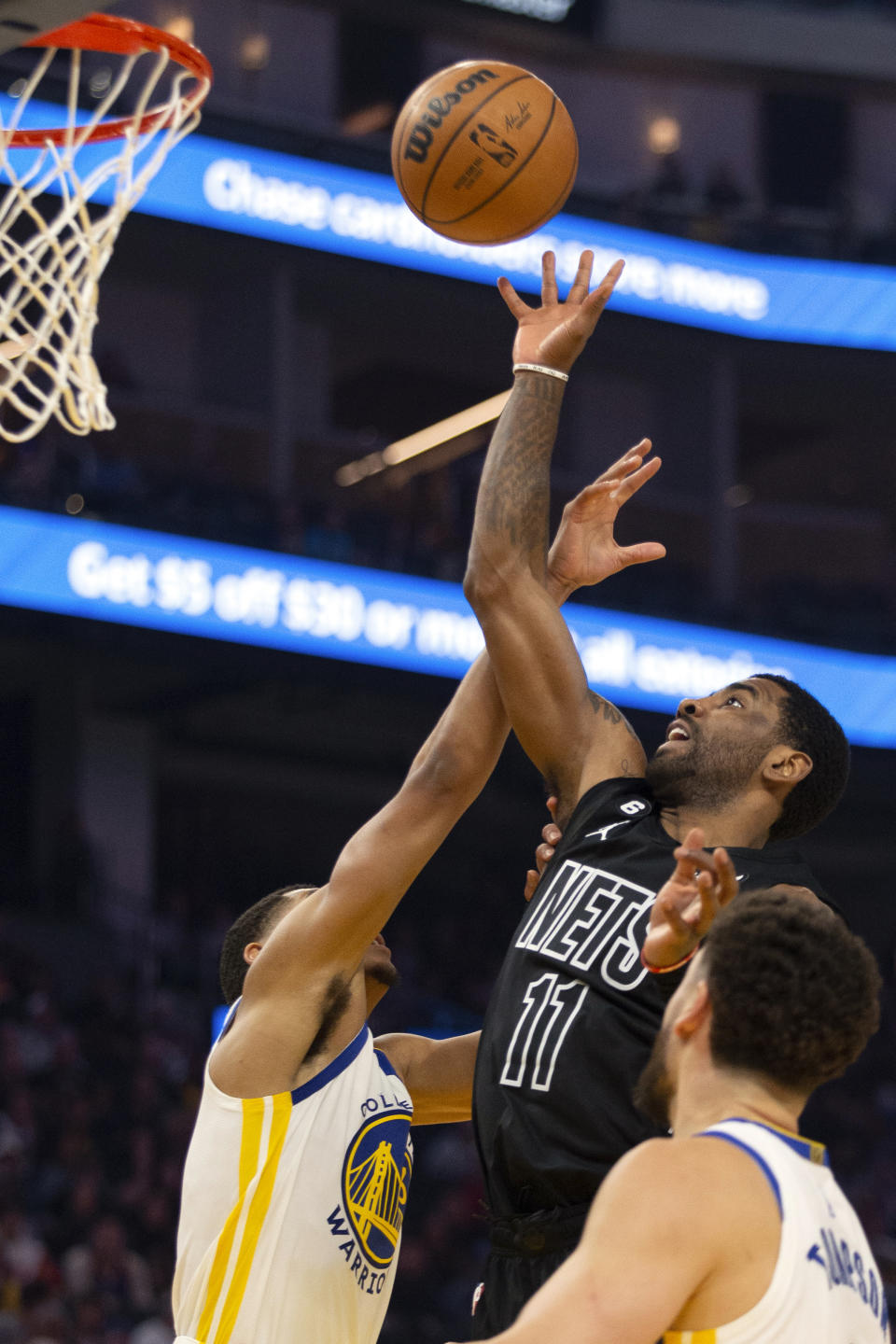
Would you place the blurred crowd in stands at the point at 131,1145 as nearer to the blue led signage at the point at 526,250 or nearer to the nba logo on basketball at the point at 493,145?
the blue led signage at the point at 526,250

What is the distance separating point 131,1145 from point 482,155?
8.15 metres

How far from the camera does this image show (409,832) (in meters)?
3.50

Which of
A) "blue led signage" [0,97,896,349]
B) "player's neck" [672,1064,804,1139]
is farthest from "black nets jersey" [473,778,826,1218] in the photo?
"blue led signage" [0,97,896,349]

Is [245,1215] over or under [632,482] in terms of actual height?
under

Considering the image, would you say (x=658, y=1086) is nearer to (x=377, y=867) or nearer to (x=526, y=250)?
(x=377, y=867)

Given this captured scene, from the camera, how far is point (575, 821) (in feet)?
11.4

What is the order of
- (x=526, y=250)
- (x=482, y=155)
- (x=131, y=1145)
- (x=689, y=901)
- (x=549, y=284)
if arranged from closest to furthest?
1. (x=689, y=901)
2. (x=549, y=284)
3. (x=482, y=155)
4. (x=131, y=1145)
5. (x=526, y=250)

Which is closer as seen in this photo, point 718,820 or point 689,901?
point 689,901

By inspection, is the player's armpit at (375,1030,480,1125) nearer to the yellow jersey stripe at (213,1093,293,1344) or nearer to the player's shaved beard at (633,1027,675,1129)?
the yellow jersey stripe at (213,1093,293,1344)

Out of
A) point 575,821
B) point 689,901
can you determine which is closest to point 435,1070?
point 575,821

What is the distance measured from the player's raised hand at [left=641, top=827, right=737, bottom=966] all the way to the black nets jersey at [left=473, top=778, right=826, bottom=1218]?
1.80 ft

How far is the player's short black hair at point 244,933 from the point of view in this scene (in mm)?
3867

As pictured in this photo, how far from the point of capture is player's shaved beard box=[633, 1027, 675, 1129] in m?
2.24

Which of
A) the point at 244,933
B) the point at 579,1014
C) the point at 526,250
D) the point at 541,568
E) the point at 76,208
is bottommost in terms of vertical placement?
the point at 244,933
